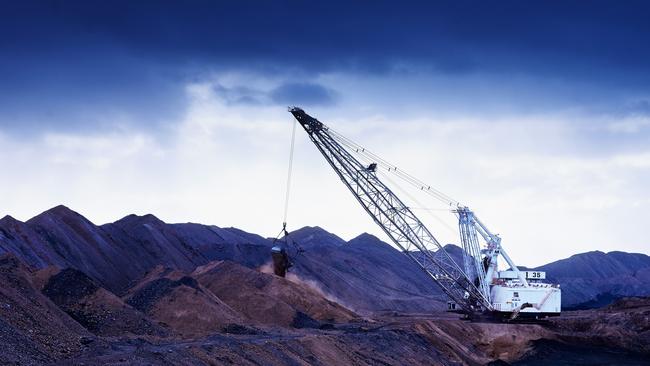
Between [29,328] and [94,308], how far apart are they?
932 centimetres

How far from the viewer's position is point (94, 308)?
31.0 m

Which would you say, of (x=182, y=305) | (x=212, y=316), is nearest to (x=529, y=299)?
(x=212, y=316)

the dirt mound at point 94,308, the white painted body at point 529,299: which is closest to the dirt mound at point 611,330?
the white painted body at point 529,299

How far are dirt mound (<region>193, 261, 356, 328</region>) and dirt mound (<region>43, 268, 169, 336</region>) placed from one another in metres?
11.8

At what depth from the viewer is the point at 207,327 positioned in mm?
35750

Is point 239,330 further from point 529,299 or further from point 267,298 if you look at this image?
point 529,299

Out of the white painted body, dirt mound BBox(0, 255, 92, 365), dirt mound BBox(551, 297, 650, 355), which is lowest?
dirt mound BBox(0, 255, 92, 365)

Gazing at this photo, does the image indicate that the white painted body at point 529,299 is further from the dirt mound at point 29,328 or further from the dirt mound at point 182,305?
the dirt mound at point 29,328

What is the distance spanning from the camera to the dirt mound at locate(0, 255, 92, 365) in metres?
19.4

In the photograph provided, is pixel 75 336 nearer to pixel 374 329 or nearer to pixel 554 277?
pixel 374 329

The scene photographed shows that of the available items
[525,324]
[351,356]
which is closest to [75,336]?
[351,356]

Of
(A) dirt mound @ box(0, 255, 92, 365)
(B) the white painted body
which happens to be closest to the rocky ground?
(A) dirt mound @ box(0, 255, 92, 365)

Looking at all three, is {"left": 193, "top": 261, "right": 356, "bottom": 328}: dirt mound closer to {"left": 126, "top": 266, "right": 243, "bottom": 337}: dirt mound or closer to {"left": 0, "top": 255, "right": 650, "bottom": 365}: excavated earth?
{"left": 0, "top": 255, "right": 650, "bottom": 365}: excavated earth

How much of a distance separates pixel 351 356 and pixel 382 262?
78867 millimetres
